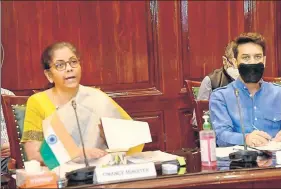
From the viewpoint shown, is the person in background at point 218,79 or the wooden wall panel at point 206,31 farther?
the wooden wall panel at point 206,31

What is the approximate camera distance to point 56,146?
1.83 metres

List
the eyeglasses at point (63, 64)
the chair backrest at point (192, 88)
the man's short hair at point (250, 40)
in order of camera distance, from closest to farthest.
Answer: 1. the eyeglasses at point (63, 64)
2. the man's short hair at point (250, 40)
3. the chair backrest at point (192, 88)

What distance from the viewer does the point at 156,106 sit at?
13.4ft

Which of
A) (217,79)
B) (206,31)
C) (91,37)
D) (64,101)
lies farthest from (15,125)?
(206,31)

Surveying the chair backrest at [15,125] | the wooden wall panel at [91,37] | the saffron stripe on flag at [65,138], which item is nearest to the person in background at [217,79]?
the wooden wall panel at [91,37]

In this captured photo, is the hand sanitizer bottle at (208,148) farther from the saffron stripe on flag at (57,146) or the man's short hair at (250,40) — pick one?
the man's short hair at (250,40)

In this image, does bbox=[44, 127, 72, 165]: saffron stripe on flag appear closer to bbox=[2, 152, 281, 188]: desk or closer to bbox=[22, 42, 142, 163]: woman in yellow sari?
bbox=[2, 152, 281, 188]: desk

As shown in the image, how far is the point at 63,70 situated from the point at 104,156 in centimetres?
54

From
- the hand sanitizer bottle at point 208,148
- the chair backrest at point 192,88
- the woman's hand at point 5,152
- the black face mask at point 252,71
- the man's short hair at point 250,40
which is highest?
the man's short hair at point 250,40

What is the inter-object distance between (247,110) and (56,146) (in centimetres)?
103

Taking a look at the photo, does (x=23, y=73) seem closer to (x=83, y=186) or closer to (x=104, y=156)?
(x=104, y=156)

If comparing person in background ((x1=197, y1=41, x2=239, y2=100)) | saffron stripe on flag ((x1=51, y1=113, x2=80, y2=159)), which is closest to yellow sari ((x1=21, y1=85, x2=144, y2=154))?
saffron stripe on flag ((x1=51, y1=113, x2=80, y2=159))

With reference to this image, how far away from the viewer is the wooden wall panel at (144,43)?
3.78 m

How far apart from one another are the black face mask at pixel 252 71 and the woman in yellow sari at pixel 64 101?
575 millimetres
